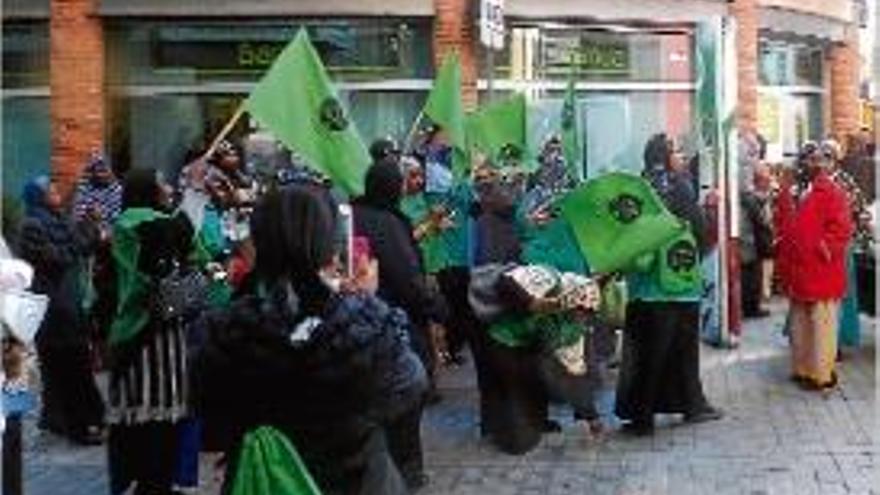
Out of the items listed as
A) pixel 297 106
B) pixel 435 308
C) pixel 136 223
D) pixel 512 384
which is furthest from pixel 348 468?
pixel 512 384

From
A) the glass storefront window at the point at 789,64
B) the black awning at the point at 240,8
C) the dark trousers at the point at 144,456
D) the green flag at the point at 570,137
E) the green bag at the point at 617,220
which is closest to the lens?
the dark trousers at the point at 144,456

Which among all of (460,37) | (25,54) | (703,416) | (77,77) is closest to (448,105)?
(703,416)

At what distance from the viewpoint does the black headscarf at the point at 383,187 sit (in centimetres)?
898

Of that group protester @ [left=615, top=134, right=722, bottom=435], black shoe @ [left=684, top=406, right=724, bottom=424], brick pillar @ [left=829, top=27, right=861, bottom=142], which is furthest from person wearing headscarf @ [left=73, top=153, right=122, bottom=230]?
brick pillar @ [left=829, top=27, right=861, bottom=142]

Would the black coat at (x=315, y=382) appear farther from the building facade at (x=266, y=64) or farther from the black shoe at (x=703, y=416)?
the building facade at (x=266, y=64)

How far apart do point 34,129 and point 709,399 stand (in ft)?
31.5

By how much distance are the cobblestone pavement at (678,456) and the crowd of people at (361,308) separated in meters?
0.23

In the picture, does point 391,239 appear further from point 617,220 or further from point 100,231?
point 100,231

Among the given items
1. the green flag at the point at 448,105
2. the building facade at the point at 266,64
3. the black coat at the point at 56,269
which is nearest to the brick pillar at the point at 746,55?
the building facade at the point at 266,64

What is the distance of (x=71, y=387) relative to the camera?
10.5m

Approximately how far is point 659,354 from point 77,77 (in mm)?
9356

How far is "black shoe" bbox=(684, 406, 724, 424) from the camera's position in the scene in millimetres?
10617

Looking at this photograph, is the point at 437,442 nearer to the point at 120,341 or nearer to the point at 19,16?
the point at 120,341

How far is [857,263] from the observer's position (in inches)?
533
